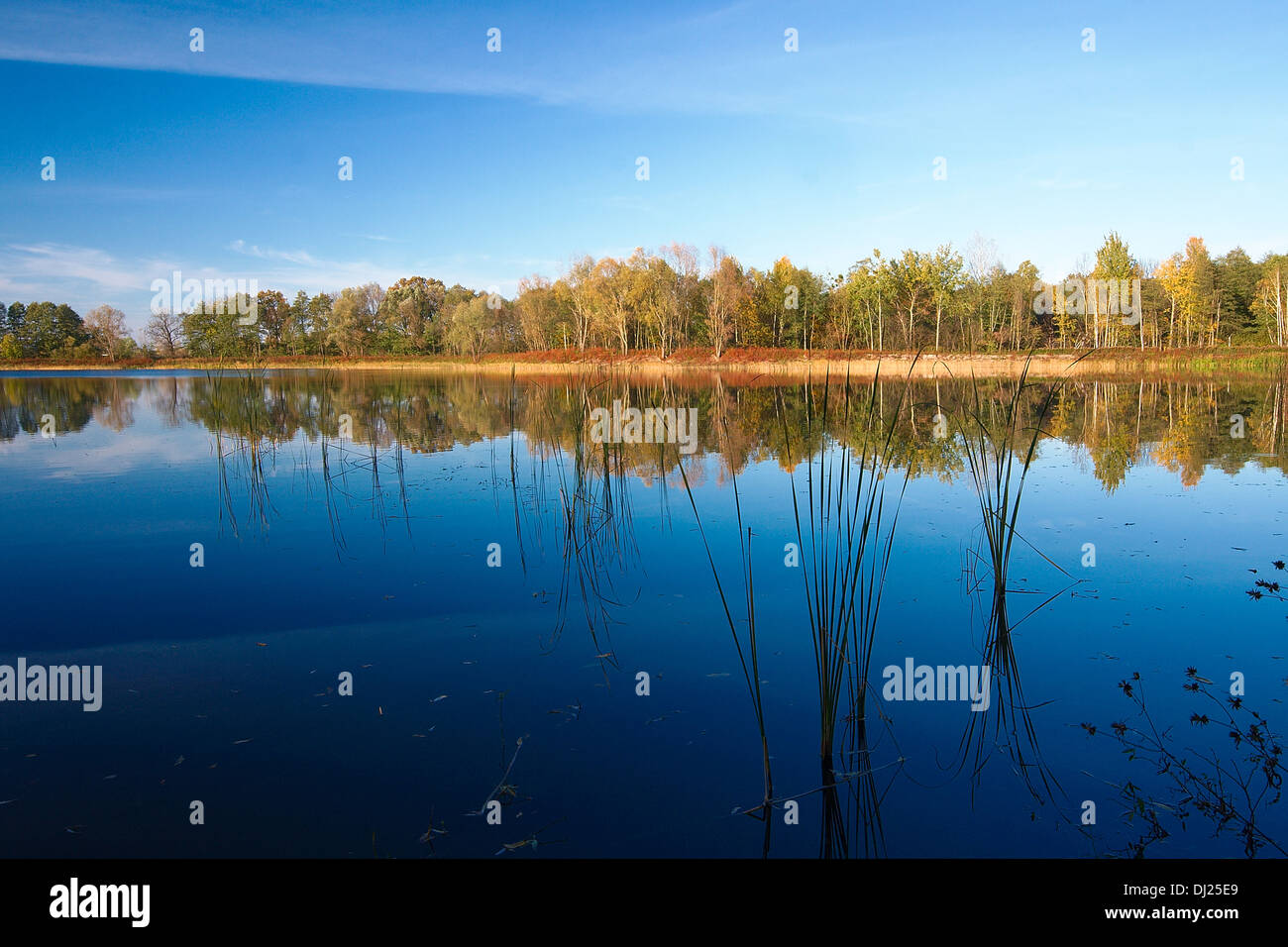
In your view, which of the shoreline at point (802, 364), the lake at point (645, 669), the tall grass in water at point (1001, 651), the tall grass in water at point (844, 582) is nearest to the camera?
the lake at point (645, 669)

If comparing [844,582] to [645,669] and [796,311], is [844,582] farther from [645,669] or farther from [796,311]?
[796,311]

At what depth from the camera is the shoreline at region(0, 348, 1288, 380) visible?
2869 centimetres

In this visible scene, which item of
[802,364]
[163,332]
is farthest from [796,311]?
[163,332]

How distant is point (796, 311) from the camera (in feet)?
164

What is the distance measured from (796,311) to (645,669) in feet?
160

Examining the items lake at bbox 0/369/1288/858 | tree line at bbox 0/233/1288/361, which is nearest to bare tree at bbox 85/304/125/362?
tree line at bbox 0/233/1288/361

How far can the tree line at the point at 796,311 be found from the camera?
42.2 meters

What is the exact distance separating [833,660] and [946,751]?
57 centimetres

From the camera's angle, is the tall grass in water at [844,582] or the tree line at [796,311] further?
the tree line at [796,311]

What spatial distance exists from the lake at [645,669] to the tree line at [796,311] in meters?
Result: 28.6

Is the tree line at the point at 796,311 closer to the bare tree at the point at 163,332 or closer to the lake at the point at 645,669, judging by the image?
the bare tree at the point at 163,332

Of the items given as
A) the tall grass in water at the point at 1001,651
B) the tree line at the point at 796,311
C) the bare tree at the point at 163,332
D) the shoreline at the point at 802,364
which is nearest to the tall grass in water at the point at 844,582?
the tall grass in water at the point at 1001,651

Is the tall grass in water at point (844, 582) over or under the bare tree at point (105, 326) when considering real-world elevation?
under

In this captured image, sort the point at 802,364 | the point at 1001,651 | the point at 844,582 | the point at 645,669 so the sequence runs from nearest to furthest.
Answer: the point at 844,582 < the point at 645,669 < the point at 1001,651 < the point at 802,364
